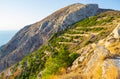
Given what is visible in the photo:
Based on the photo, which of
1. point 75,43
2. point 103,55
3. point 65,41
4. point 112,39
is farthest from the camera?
point 65,41

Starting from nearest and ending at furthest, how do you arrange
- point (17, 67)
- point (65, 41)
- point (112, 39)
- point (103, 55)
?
1. point (103, 55)
2. point (112, 39)
3. point (65, 41)
4. point (17, 67)

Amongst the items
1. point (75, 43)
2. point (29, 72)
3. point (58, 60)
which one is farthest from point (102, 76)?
point (29, 72)

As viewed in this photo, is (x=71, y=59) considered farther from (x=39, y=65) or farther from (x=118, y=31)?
(x=39, y=65)

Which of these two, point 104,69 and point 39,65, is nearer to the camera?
point 104,69

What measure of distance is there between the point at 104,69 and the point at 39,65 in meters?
111

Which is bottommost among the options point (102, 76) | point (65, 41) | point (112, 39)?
point (65, 41)

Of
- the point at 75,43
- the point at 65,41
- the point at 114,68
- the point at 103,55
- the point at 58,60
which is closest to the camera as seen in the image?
the point at 114,68

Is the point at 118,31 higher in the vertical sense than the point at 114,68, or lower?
lower

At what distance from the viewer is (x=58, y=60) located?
2276 inches

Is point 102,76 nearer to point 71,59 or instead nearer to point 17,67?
point 71,59

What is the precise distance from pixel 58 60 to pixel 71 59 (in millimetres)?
3931

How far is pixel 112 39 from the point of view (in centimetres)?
4878

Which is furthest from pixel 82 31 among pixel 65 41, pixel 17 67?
pixel 17 67

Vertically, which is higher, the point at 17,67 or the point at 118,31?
the point at 118,31
